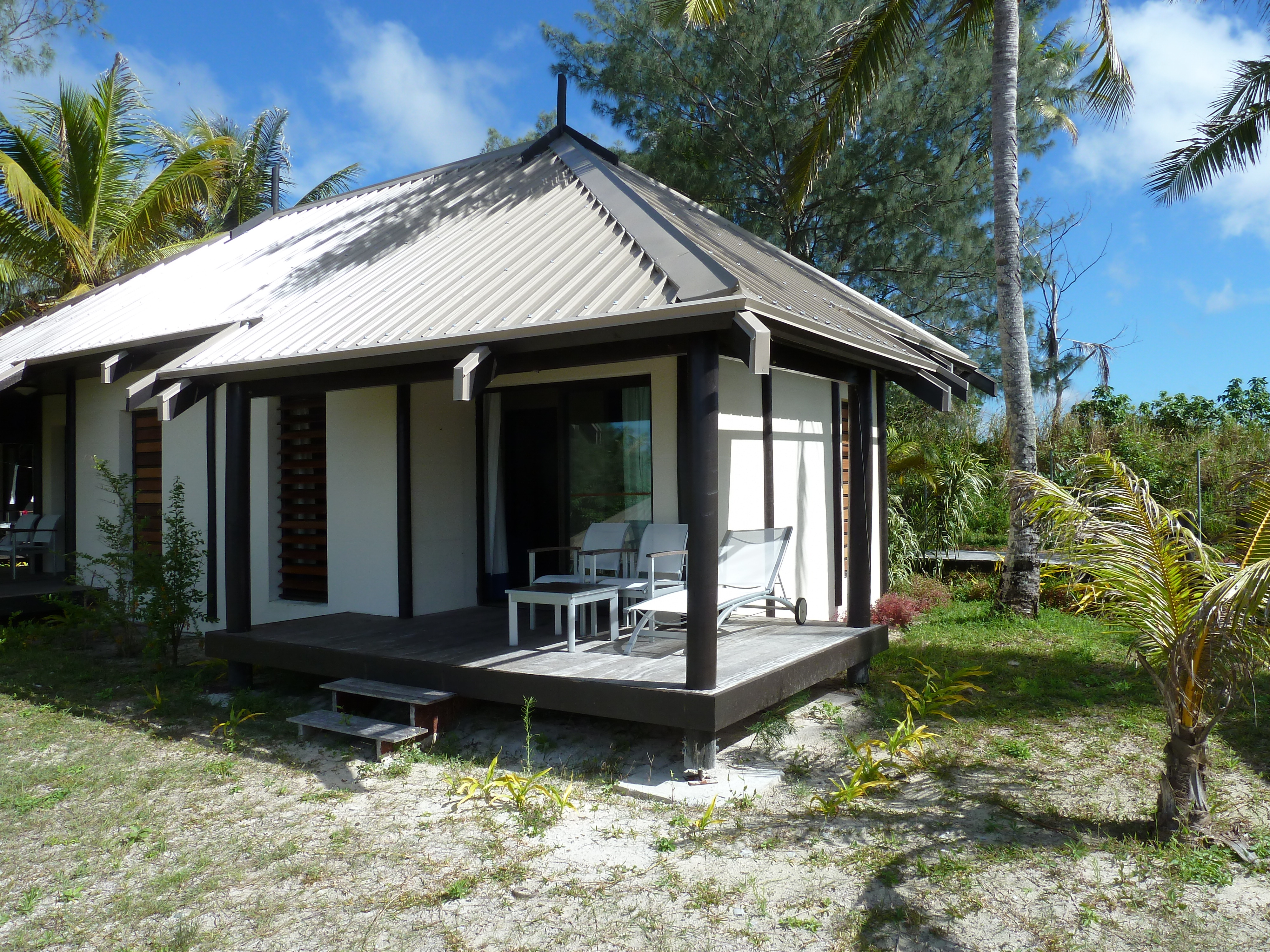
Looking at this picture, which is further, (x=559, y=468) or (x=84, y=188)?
(x=84, y=188)

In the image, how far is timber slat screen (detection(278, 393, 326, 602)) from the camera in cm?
907

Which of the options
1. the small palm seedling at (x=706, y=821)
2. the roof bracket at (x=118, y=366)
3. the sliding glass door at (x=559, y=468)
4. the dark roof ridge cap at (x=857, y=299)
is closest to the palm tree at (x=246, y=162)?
the roof bracket at (x=118, y=366)

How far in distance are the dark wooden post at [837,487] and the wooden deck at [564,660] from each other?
1.86 meters

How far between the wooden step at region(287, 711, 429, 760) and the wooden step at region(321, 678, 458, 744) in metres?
0.07

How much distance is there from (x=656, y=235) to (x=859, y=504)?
2.69 meters

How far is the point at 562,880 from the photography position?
4.03 m

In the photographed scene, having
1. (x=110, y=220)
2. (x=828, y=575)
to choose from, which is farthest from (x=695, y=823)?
(x=110, y=220)

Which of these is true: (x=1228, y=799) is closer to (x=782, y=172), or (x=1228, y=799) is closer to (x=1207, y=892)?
(x=1207, y=892)

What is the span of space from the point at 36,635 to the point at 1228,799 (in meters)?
11.2

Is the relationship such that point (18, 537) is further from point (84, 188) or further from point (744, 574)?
point (744, 574)

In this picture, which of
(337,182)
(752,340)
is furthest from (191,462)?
(337,182)

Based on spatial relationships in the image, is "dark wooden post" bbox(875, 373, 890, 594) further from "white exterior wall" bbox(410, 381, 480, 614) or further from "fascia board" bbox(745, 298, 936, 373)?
"white exterior wall" bbox(410, 381, 480, 614)

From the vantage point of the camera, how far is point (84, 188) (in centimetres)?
1586

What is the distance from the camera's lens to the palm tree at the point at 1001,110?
956 centimetres
